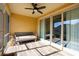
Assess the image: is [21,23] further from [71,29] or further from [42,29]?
[71,29]

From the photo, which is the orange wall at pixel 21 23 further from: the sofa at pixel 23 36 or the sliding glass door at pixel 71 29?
the sliding glass door at pixel 71 29

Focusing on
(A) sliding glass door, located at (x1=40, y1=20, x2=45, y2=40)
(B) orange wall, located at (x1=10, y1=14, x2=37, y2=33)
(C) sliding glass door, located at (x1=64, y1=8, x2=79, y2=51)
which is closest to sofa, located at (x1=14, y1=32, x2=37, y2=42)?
(B) orange wall, located at (x1=10, y1=14, x2=37, y2=33)

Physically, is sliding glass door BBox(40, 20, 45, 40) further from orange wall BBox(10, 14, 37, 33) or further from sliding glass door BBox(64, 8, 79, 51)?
sliding glass door BBox(64, 8, 79, 51)

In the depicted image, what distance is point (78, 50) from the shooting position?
251cm

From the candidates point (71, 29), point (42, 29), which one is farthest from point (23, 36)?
point (71, 29)

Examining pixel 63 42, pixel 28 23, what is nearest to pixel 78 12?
pixel 63 42

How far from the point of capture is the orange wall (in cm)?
412

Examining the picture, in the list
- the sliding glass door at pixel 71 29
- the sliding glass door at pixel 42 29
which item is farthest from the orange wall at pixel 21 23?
the sliding glass door at pixel 71 29

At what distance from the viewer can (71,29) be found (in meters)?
2.71

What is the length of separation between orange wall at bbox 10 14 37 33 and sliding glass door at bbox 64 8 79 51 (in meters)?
1.81

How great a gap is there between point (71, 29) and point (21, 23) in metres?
2.42

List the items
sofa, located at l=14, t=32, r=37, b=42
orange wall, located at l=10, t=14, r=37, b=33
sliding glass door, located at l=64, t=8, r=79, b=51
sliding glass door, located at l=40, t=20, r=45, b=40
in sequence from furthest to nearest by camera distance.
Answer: sliding glass door, located at l=40, t=20, r=45, b=40
orange wall, located at l=10, t=14, r=37, b=33
sofa, located at l=14, t=32, r=37, b=42
sliding glass door, located at l=64, t=8, r=79, b=51

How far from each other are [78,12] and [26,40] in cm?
252

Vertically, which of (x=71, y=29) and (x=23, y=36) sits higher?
(x=71, y=29)
